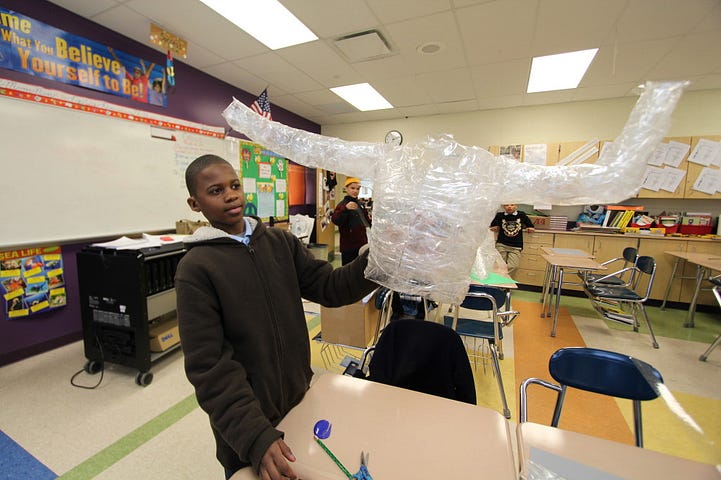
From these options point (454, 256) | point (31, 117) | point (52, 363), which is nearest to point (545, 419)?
point (454, 256)

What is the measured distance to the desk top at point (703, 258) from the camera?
2.99 metres

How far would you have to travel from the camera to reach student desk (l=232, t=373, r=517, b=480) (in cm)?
74

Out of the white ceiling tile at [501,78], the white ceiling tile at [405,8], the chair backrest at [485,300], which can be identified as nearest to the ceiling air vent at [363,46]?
the white ceiling tile at [405,8]

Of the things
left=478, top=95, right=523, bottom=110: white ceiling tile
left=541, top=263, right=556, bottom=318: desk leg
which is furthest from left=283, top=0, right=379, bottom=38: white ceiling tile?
left=541, top=263, right=556, bottom=318: desk leg

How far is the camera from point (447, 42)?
2846 mm

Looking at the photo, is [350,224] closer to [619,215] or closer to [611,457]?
[611,457]

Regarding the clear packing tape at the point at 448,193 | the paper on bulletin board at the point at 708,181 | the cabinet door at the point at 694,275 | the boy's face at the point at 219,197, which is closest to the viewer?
the clear packing tape at the point at 448,193

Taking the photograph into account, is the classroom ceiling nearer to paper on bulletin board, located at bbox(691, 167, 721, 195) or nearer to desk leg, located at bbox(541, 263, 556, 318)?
paper on bulletin board, located at bbox(691, 167, 721, 195)

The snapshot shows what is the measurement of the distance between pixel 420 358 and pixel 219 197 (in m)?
1.00

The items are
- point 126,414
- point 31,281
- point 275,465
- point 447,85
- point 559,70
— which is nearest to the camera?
point 275,465

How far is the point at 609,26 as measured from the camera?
99.5 inches

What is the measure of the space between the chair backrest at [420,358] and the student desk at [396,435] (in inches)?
9.8

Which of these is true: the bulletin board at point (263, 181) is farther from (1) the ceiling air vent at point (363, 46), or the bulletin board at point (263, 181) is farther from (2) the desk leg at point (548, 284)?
(2) the desk leg at point (548, 284)

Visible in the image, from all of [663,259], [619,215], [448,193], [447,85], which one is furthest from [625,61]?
[448,193]
